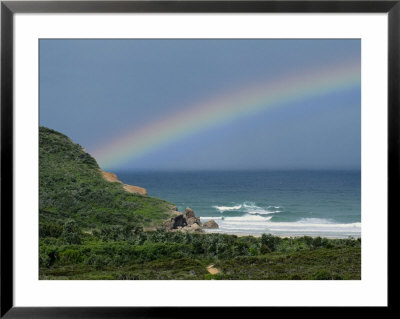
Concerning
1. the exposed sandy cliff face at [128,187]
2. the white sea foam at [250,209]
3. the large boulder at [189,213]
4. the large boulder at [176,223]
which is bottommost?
the large boulder at [176,223]

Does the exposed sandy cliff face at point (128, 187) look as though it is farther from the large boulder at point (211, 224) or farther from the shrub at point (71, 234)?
the shrub at point (71, 234)

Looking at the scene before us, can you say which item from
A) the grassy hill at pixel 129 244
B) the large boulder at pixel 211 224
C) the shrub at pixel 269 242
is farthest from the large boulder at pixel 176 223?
the shrub at pixel 269 242

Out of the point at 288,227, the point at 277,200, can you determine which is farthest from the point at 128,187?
the point at 288,227

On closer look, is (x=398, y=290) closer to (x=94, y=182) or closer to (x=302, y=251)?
(x=302, y=251)

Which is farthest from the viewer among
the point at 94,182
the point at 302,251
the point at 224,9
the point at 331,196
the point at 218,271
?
the point at 94,182

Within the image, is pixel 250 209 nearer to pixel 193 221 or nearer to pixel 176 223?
pixel 193 221

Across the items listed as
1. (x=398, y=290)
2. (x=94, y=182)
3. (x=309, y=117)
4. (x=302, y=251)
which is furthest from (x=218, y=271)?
(x=94, y=182)

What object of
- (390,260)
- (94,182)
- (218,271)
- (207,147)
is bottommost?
(218,271)
